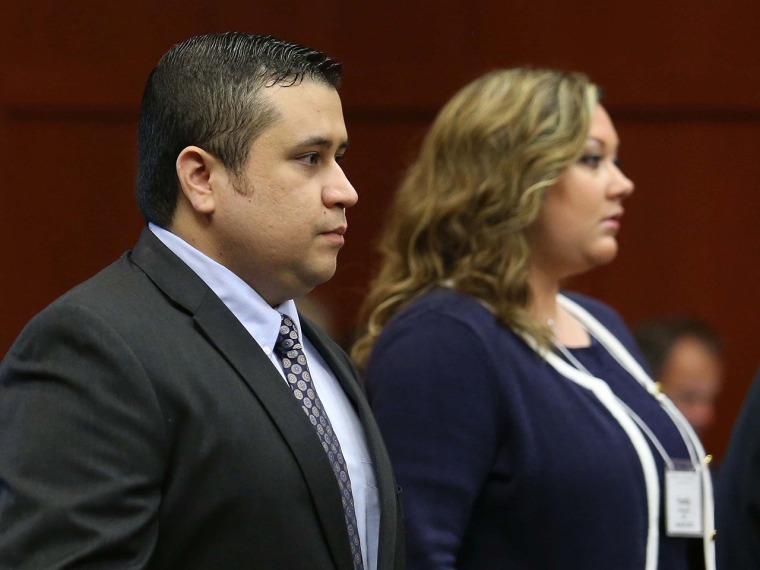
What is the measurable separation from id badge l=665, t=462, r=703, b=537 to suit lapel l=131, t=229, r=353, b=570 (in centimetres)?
90

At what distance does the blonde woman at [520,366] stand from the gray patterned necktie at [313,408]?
1.80ft

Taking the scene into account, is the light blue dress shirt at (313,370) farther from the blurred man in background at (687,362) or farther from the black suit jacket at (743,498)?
the blurred man in background at (687,362)

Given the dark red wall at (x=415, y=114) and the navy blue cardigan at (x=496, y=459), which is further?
the dark red wall at (x=415, y=114)

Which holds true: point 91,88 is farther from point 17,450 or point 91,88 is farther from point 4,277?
point 17,450

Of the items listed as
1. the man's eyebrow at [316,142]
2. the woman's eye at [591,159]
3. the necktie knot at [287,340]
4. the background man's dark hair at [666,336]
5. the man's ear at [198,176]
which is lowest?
the necktie knot at [287,340]

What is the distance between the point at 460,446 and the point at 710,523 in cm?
51

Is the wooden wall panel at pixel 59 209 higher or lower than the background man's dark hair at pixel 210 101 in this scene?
higher

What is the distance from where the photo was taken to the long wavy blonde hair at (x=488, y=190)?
2.35m

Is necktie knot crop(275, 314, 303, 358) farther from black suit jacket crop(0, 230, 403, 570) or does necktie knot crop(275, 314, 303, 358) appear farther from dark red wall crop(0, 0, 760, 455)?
dark red wall crop(0, 0, 760, 455)

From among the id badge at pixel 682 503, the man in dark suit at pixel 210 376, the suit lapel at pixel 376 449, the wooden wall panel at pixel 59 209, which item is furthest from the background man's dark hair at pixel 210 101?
the wooden wall panel at pixel 59 209

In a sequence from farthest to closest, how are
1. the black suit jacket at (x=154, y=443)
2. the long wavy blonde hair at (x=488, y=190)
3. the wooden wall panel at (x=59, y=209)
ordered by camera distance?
1. the wooden wall panel at (x=59, y=209)
2. the long wavy blonde hair at (x=488, y=190)
3. the black suit jacket at (x=154, y=443)

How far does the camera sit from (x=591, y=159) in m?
2.43

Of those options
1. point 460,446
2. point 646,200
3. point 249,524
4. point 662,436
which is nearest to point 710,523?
point 662,436

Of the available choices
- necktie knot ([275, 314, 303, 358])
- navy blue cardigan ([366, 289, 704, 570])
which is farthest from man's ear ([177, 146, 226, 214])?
navy blue cardigan ([366, 289, 704, 570])
